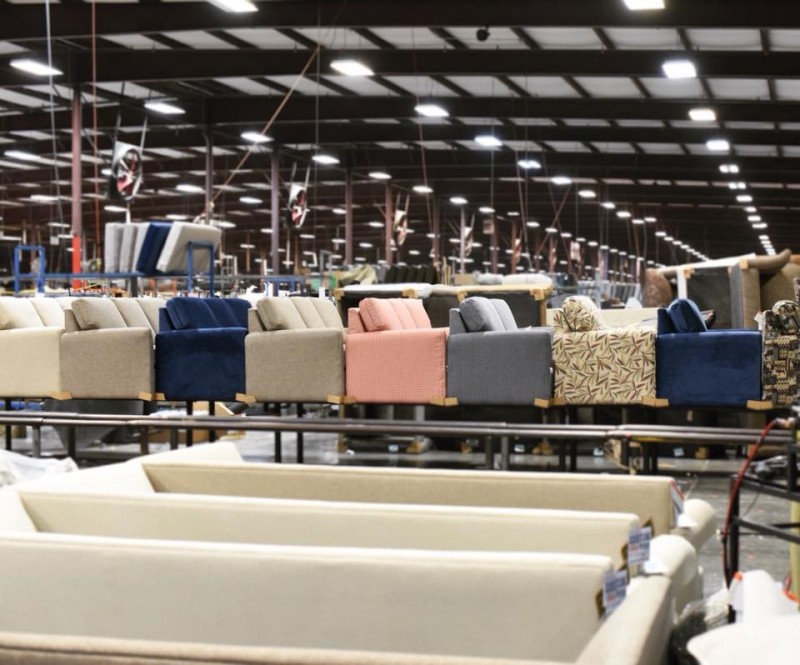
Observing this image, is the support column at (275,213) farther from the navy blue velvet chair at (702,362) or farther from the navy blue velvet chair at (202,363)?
the navy blue velvet chair at (702,362)

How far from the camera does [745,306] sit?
8508 mm

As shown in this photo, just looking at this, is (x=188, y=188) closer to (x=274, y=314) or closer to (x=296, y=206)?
(x=296, y=206)

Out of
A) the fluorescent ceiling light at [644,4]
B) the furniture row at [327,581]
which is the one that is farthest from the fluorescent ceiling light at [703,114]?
the furniture row at [327,581]

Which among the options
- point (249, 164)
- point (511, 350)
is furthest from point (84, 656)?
point (249, 164)

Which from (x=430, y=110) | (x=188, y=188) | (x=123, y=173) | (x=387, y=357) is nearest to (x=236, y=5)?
(x=123, y=173)

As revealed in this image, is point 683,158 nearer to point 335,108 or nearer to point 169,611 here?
point 335,108

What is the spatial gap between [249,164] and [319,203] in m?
7.01

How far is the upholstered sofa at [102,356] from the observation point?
7406 mm

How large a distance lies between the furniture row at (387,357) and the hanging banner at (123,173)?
26.3 ft

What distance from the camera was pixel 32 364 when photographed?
7.66 metres

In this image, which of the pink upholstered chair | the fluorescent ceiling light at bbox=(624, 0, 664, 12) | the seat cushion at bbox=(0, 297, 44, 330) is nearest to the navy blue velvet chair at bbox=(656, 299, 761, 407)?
the pink upholstered chair

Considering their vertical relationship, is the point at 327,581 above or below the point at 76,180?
below

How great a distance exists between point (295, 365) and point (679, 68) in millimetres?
7965

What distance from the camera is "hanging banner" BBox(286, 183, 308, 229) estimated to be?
2003 cm
